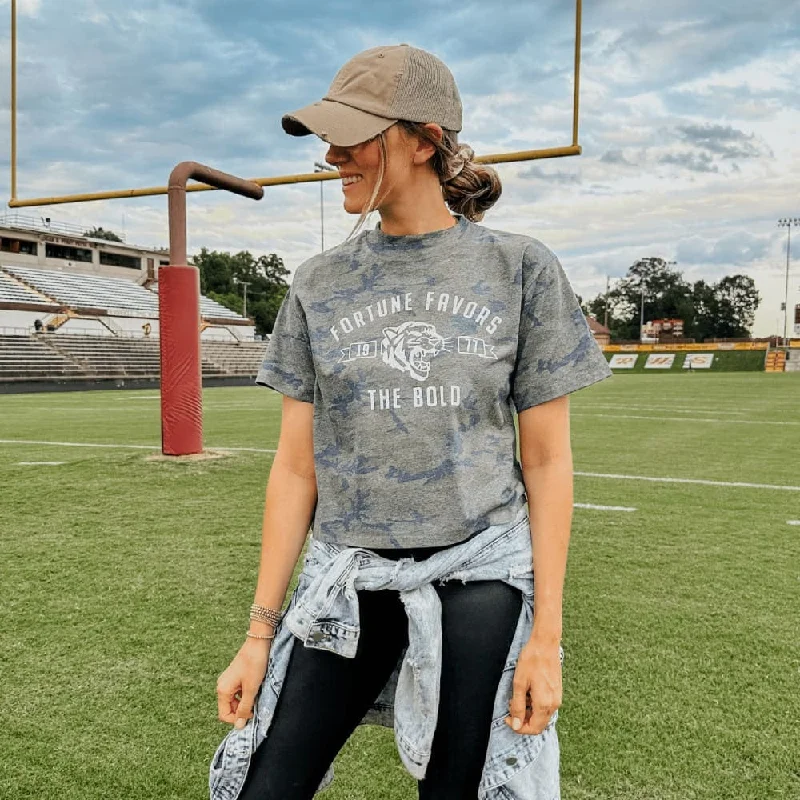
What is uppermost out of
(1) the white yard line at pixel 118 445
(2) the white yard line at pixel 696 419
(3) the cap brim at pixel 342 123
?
(3) the cap brim at pixel 342 123

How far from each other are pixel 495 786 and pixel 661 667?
1.82 meters

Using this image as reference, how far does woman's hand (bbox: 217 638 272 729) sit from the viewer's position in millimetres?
1416

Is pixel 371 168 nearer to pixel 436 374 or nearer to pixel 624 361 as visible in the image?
pixel 436 374

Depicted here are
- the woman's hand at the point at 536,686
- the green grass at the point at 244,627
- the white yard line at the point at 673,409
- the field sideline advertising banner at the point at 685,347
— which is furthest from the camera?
the field sideline advertising banner at the point at 685,347

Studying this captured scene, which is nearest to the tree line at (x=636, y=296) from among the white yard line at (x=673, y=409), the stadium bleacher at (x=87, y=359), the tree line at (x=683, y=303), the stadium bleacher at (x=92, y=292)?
the tree line at (x=683, y=303)

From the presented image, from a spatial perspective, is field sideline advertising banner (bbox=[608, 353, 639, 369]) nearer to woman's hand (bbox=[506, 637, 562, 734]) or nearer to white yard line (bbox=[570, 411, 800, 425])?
white yard line (bbox=[570, 411, 800, 425])

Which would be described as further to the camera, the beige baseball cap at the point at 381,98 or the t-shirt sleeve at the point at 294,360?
the t-shirt sleeve at the point at 294,360

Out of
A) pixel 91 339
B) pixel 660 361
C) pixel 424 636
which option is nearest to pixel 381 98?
pixel 424 636

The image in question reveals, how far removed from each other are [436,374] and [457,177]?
1.25ft

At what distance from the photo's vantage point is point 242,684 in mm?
1429

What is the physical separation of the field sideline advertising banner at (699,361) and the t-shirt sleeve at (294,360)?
52900 millimetres

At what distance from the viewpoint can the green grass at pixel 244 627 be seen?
2256mm

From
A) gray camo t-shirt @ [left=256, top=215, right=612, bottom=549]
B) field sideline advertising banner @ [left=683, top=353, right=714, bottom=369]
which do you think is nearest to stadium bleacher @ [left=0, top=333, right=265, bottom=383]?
field sideline advertising banner @ [left=683, top=353, right=714, bottom=369]

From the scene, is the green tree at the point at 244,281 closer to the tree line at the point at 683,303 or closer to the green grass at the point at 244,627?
the tree line at the point at 683,303
